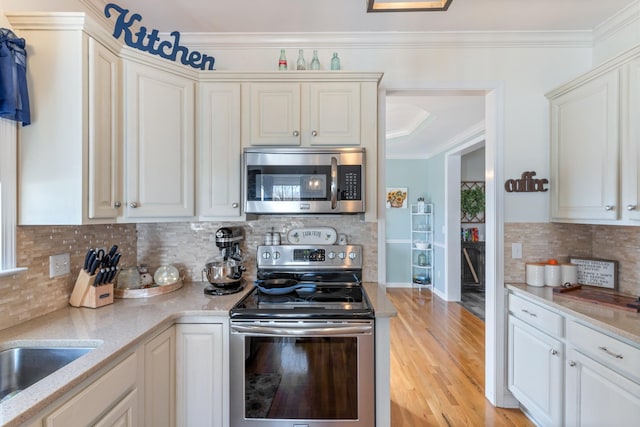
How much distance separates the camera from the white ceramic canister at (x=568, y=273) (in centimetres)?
205

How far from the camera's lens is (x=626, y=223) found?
1640mm

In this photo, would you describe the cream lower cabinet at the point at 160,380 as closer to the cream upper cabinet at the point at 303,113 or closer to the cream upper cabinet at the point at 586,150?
the cream upper cabinet at the point at 303,113

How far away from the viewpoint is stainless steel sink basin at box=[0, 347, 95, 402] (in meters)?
1.18

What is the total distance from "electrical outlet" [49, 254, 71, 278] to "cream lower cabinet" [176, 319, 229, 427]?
2.14ft

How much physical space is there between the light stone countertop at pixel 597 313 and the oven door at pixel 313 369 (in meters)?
1.05

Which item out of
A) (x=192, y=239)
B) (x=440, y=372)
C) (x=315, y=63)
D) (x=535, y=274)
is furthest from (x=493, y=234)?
(x=192, y=239)

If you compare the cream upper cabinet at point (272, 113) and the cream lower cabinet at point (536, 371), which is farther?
the cream upper cabinet at point (272, 113)

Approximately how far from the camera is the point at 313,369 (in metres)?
1.56

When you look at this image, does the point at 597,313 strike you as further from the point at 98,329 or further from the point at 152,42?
the point at 152,42

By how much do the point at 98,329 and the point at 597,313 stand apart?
7.74 ft

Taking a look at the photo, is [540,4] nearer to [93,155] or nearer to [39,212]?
[93,155]

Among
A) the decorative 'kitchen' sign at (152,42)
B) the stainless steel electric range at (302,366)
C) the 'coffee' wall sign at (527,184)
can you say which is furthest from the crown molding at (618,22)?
the decorative 'kitchen' sign at (152,42)

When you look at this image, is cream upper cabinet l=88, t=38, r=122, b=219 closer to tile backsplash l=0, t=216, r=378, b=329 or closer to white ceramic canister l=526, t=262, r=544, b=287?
tile backsplash l=0, t=216, r=378, b=329

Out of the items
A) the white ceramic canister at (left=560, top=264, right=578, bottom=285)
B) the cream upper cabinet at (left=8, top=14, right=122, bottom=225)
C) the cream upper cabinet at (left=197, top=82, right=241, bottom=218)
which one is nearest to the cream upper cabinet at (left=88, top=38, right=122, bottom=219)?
Answer: the cream upper cabinet at (left=8, top=14, right=122, bottom=225)
